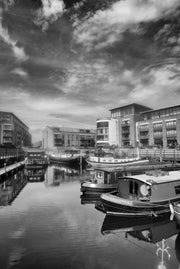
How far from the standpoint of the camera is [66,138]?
152 metres

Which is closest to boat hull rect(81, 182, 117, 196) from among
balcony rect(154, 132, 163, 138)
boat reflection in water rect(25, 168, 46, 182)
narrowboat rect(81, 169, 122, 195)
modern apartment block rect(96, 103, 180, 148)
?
narrowboat rect(81, 169, 122, 195)

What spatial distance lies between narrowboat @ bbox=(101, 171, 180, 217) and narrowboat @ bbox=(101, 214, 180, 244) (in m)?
0.64

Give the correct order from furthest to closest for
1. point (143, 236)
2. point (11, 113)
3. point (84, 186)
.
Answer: point (11, 113), point (84, 186), point (143, 236)

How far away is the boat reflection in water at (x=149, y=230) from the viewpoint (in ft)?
47.4

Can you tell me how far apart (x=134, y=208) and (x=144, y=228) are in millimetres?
2127

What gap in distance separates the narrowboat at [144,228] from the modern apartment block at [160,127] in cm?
7659

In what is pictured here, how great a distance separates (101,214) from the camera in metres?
22.1

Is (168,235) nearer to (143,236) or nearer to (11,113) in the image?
(143,236)

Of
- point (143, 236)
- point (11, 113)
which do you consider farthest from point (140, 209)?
point (11, 113)

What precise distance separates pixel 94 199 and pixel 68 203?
381 centimetres

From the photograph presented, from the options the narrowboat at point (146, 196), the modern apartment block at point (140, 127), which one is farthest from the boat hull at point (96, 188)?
the modern apartment block at point (140, 127)

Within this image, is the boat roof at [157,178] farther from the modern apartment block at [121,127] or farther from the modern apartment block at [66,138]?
the modern apartment block at [66,138]

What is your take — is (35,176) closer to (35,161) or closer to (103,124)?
(35,161)

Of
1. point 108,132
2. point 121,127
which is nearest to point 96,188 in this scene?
point 108,132
